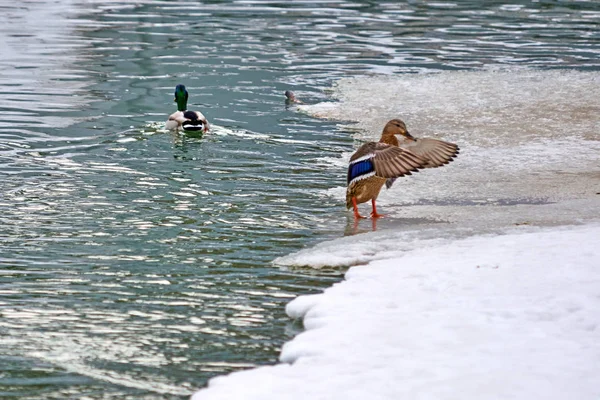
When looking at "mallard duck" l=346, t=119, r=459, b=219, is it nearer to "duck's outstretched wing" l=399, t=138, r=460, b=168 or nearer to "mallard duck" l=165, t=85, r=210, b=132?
"duck's outstretched wing" l=399, t=138, r=460, b=168

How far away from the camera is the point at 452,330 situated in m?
6.68

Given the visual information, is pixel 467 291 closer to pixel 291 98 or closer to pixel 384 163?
pixel 384 163

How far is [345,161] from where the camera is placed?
13117mm

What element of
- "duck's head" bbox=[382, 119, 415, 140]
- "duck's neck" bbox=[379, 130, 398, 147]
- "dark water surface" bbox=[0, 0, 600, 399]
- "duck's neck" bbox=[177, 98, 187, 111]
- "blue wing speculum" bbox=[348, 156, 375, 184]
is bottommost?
"dark water surface" bbox=[0, 0, 600, 399]

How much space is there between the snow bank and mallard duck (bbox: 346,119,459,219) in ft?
4.79

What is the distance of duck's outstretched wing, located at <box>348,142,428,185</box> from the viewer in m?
10.1

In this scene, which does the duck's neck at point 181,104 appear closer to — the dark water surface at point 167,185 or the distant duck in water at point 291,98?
the dark water surface at point 167,185

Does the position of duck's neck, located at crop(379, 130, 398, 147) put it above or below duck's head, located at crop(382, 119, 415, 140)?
below

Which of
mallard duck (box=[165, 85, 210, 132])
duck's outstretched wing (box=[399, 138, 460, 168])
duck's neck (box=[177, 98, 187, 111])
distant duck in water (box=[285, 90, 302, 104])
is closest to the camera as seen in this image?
duck's outstretched wing (box=[399, 138, 460, 168])

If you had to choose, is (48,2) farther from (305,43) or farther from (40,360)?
(40,360)

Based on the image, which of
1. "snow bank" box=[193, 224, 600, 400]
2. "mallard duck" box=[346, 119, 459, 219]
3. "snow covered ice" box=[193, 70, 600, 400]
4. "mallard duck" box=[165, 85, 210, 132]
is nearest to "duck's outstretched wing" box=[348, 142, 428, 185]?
"mallard duck" box=[346, 119, 459, 219]

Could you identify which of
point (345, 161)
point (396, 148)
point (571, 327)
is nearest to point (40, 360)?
point (571, 327)

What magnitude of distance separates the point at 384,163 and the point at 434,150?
A: 1.78ft

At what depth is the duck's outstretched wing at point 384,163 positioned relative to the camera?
10.1 metres
